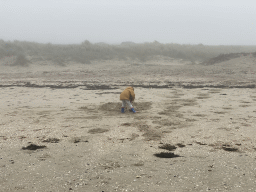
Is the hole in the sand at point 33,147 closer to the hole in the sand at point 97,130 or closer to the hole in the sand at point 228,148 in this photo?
Result: the hole in the sand at point 97,130

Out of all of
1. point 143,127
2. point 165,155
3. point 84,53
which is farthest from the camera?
point 84,53

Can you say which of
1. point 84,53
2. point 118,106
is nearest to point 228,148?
point 118,106

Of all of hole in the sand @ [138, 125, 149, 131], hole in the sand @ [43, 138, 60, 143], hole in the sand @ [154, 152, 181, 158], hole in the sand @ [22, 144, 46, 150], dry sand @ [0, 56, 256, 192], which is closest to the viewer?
dry sand @ [0, 56, 256, 192]

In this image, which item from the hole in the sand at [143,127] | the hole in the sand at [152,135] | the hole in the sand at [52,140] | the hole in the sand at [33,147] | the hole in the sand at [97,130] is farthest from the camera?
the hole in the sand at [143,127]

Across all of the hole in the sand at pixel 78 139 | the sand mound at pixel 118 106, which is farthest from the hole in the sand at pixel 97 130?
the sand mound at pixel 118 106

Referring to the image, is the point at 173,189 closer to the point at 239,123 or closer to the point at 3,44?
the point at 239,123

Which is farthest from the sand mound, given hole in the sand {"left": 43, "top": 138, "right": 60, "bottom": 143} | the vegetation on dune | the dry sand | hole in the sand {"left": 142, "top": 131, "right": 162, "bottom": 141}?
the vegetation on dune

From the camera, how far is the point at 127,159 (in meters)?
3.24

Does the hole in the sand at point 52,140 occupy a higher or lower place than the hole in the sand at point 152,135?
lower

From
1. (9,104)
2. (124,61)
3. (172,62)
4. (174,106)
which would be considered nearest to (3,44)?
(124,61)

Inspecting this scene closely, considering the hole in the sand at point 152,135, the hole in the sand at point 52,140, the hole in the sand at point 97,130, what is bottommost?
the hole in the sand at point 52,140

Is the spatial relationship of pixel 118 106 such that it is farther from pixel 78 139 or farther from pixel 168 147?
pixel 168 147

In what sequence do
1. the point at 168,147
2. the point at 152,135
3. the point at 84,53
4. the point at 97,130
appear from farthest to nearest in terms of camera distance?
the point at 84,53 → the point at 97,130 → the point at 152,135 → the point at 168,147

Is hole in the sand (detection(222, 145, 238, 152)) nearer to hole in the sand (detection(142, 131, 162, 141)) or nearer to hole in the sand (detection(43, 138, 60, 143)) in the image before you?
hole in the sand (detection(142, 131, 162, 141))
